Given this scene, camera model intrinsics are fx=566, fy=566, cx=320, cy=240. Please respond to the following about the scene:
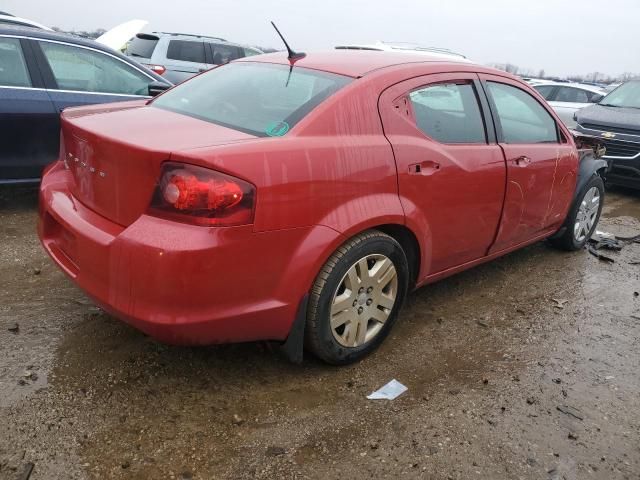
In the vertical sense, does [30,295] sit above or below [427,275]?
below

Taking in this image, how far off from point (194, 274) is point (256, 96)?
1.13 meters

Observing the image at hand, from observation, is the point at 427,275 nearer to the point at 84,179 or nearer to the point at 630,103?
the point at 84,179

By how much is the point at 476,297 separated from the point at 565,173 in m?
1.19

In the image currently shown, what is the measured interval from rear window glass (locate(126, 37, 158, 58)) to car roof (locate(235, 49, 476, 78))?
9376mm

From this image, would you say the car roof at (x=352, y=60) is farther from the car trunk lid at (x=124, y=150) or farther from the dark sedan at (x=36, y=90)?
the dark sedan at (x=36, y=90)

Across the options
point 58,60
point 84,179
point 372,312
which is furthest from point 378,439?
point 58,60

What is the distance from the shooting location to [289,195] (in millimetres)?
2340

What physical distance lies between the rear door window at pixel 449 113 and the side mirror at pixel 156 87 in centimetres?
309

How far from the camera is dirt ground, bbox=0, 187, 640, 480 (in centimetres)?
223

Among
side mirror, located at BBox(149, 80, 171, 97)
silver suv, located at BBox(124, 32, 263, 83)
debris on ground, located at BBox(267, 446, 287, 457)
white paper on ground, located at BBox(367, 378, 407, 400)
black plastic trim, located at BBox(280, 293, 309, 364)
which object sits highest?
side mirror, located at BBox(149, 80, 171, 97)

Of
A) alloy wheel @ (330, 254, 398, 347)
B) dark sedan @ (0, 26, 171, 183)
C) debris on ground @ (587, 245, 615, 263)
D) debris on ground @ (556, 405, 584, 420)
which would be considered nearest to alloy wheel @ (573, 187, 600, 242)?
debris on ground @ (587, 245, 615, 263)

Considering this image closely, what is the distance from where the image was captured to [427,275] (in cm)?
325

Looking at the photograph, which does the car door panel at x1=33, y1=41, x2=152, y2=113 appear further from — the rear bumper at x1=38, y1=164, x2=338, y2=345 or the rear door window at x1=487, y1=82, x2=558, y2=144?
the rear door window at x1=487, y1=82, x2=558, y2=144

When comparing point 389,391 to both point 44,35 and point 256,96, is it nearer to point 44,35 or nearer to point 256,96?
point 256,96
